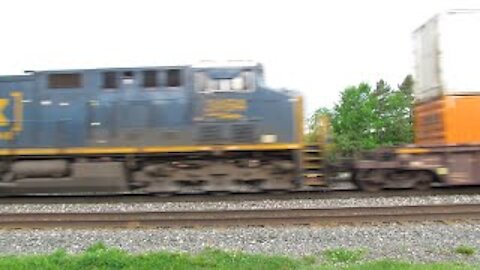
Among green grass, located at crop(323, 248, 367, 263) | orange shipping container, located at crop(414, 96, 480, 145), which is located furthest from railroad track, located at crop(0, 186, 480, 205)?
green grass, located at crop(323, 248, 367, 263)

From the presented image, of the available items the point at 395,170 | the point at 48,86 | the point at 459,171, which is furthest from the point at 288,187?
the point at 48,86

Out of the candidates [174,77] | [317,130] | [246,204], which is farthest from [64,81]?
[317,130]

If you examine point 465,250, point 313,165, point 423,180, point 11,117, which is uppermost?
point 11,117

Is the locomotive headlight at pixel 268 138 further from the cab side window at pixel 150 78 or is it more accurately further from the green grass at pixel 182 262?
the green grass at pixel 182 262

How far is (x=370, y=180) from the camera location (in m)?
14.3

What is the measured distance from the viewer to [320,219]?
32.7 ft

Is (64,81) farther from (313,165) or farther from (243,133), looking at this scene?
(313,165)

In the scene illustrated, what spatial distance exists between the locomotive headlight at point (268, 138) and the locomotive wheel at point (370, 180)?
2.05m

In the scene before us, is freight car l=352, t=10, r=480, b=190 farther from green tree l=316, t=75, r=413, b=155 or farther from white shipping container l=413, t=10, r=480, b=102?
green tree l=316, t=75, r=413, b=155

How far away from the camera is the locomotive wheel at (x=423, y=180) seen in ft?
A: 46.7

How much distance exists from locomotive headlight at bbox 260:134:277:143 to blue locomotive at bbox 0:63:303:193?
2 centimetres

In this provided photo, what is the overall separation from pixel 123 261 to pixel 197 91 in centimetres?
866

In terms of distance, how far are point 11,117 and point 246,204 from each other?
21.5 ft

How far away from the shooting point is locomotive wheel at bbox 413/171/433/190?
46.7ft
